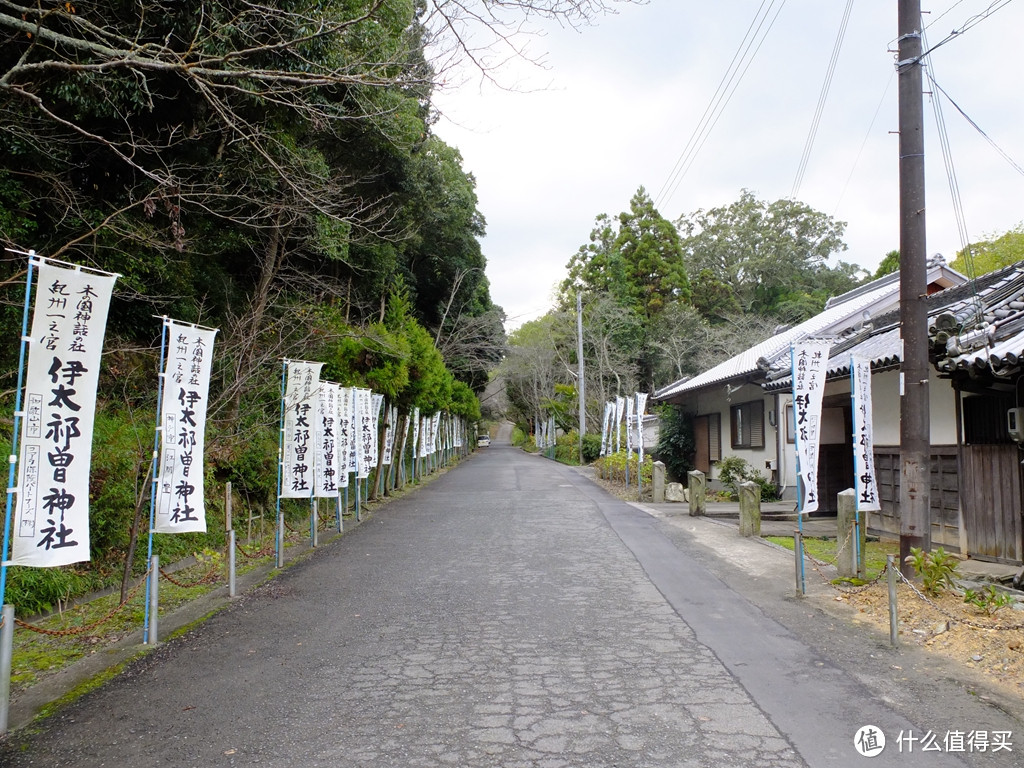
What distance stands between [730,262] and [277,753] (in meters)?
47.9

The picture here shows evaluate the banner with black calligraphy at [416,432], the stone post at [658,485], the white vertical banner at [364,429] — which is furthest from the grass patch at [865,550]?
the banner with black calligraphy at [416,432]

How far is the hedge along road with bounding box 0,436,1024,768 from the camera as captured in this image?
3895 mm

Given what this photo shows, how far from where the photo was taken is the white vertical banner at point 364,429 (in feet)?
48.8

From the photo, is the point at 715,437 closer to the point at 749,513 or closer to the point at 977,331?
the point at 749,513

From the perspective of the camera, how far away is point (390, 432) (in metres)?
19.9

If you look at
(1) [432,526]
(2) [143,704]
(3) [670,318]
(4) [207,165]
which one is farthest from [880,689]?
(3) [670,318]

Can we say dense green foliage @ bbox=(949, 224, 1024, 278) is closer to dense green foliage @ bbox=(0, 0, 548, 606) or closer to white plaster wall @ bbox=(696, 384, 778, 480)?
white plaster wall @ bbox=(696, 384, 778, 480)

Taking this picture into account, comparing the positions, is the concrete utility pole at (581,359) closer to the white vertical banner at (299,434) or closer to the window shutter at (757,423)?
the window shutter at (757,423)

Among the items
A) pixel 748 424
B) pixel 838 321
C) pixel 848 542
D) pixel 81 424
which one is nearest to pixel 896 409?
pixel 848 542

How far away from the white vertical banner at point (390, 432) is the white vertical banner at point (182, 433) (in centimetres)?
1156

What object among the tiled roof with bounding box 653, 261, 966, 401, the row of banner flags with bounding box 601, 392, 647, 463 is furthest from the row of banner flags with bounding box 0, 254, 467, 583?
the row of banner flags with bounding box 601, 392, 647, 463

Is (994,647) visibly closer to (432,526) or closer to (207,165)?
(432,526)

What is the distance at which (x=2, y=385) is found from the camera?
27.2 feet

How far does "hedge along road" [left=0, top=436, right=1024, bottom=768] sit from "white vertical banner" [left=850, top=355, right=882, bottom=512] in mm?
2075
